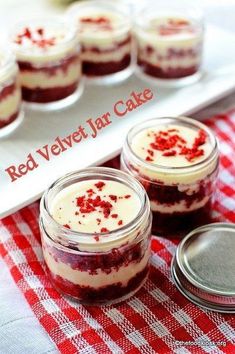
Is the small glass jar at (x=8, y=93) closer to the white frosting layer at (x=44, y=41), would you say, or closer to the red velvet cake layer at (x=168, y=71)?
the white frosting layer at (x=44, y=41)

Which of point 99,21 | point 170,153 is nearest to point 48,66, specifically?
point 99,21

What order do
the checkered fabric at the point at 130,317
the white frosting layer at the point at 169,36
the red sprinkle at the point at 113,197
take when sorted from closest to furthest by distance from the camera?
the checkered fabric at the point at 130,317 → the red sprinkle at the point at 113,197 → the white frosting layer at the point at 169,36

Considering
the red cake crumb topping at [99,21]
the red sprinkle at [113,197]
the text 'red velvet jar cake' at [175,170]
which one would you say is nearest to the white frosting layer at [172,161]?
the text 'red velvet jar cake' at [175,170]

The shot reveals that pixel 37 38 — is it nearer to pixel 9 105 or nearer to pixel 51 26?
pixel 51 26

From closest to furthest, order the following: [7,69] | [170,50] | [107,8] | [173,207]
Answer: [173,207]
[7,69]
[170,50]
[107,8]

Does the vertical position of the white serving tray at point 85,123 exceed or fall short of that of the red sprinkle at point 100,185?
it falls short

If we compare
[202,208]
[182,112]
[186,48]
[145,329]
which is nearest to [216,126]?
[182,112]

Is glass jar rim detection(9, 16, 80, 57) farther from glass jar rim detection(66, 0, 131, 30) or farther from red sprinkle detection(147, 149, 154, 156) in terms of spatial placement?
red sprinkle detection(147, 149, 154, 156)
